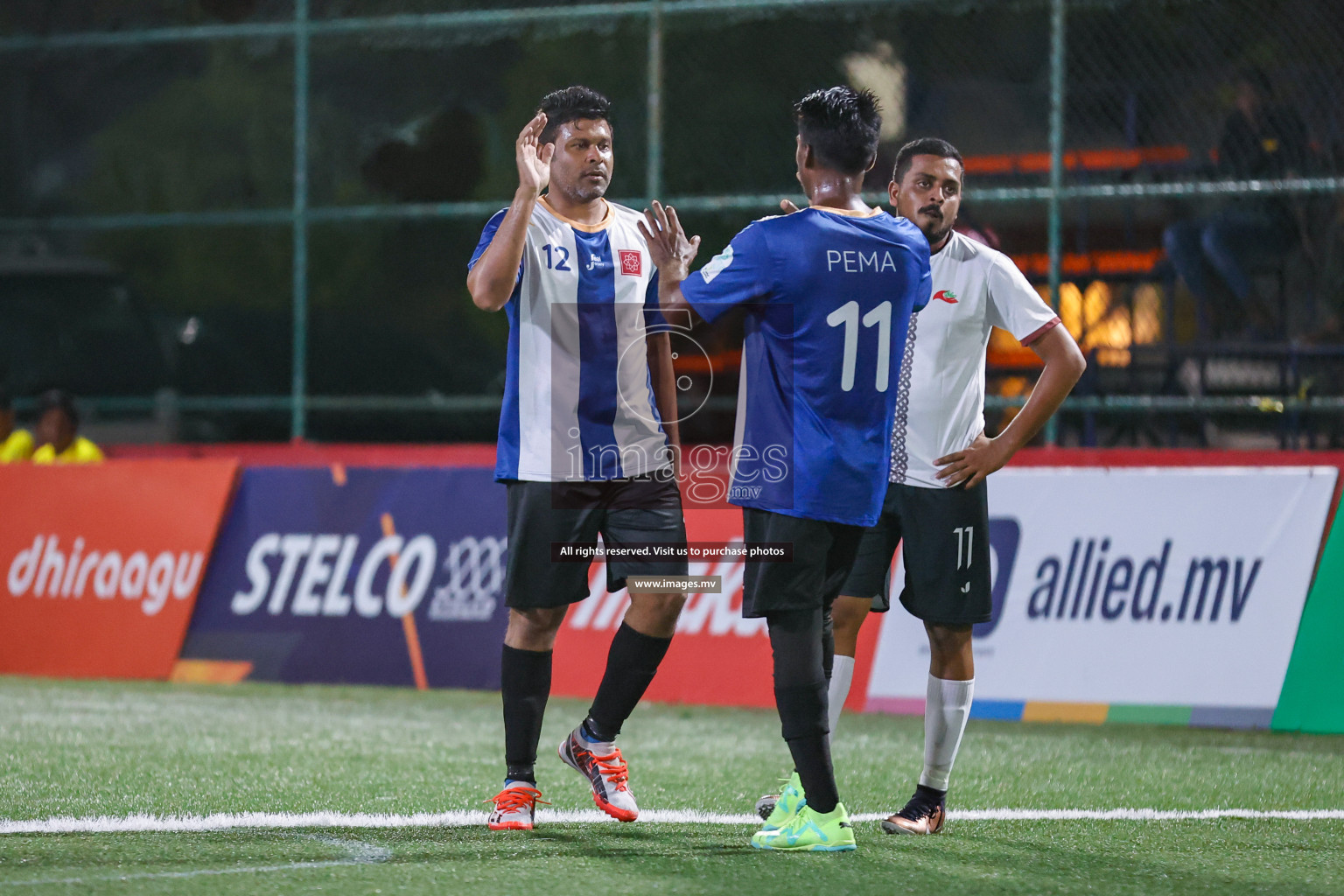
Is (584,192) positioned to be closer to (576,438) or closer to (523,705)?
(576,438)

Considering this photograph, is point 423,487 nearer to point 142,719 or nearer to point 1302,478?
point 142,719

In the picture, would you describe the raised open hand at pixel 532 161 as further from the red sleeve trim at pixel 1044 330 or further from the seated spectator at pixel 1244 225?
the seated spectator at pixel 1244 225

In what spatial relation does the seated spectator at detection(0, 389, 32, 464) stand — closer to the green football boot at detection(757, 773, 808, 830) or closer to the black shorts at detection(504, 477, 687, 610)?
the black shorts at detection(504, 477, 687, 610)

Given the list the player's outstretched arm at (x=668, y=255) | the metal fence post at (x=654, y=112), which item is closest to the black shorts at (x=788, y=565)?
the player's outstretched arm at (x=668, y=255)

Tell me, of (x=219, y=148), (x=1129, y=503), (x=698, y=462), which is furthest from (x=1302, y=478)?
(x=219, y=148)

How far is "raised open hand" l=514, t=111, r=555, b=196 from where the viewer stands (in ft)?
17.0

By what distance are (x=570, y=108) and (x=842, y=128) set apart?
3.32 feet

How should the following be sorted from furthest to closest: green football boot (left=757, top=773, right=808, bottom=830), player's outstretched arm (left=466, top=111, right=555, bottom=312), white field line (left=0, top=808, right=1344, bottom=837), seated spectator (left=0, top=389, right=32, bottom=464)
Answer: seated spectator (left=0, top=389, right=32, bottom=464)
white field line (left=0, top=808, right=1344, bottom=837)
player's outstretched arm (left=466, top=111, right=555, bottom=312)
green football boot (left=757, top=773, right=808, bottom=830)

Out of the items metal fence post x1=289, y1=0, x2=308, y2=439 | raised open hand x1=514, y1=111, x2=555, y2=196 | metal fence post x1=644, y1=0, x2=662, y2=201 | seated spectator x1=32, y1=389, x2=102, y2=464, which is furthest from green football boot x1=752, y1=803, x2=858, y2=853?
seated spectator x1=32, y1=389, x2=102, y2=464

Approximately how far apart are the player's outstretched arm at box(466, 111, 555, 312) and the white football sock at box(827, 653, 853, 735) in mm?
1671

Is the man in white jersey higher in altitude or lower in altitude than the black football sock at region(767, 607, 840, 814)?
higher

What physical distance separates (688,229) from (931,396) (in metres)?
6.43

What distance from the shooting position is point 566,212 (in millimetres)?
5535

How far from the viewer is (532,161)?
206 inches
